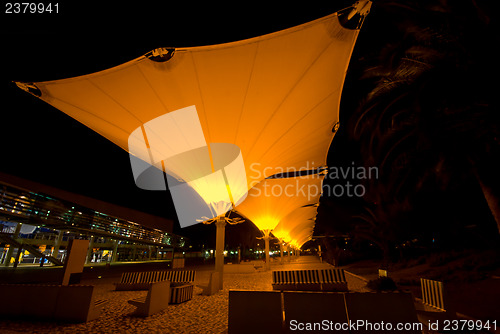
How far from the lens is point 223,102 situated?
5.86 metres

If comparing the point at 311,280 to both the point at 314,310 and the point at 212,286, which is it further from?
the point at 314,310

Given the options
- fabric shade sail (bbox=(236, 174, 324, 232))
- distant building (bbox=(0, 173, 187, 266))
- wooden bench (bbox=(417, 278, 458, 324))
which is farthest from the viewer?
fabric shade sail (bbox=(236, 174, 324, 232))

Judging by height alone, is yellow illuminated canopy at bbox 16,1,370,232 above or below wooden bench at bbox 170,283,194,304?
above

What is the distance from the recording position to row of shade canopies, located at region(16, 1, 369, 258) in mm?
4656

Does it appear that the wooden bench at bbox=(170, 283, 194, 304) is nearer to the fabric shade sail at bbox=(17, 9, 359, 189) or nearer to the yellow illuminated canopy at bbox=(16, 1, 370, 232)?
the yellow illuminated canopy at bbox=(16, 1, 370, 232)

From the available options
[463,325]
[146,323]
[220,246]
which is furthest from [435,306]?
[220,246]

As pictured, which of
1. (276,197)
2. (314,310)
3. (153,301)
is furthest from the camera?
(276,197)

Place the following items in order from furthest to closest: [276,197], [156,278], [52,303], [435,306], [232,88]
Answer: [276,197] < [156,278] < [232,88] < [52,303] < [435,306]

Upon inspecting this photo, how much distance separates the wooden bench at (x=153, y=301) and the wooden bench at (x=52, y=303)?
0.79 meters

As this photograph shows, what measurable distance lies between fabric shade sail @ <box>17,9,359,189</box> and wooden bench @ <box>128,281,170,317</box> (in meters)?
4.00

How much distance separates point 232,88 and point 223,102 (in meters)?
0.50

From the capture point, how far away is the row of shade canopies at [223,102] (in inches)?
183

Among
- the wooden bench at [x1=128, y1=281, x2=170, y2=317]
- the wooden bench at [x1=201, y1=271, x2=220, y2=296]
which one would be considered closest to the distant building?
the wooden bench at [x1=128, y1=281, x2=170, y2=317]

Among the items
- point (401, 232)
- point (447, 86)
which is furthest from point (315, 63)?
point (401, 232)
